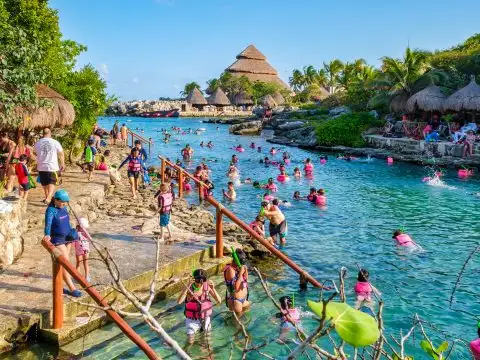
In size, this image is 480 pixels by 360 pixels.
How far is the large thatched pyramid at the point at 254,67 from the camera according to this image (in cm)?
9775

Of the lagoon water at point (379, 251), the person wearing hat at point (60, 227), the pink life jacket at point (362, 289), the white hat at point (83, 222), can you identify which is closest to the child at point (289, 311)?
the lagoon water at point (379, 251)

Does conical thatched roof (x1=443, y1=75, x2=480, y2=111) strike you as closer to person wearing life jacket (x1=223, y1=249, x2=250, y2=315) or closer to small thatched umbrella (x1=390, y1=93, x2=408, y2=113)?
small thatched umbrella (x1=390, y1=93, x2=408, y2=113)

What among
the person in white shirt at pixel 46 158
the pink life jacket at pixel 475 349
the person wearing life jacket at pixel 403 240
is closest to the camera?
the pink life jacket at pixel 475 349

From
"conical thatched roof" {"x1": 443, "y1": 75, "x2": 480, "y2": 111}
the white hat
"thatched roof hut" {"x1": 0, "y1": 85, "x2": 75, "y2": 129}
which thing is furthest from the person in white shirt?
"conical thatched roof" {"x1": 443, "y1": 75, "x2": 480, "y2": 111}

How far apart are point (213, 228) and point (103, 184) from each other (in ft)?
A: 14.9

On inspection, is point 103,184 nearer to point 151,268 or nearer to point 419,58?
point 151,268

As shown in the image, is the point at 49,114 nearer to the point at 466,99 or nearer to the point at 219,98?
the point at 466,99

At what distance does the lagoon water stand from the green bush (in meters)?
11.5

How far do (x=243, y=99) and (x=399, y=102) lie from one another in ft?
194

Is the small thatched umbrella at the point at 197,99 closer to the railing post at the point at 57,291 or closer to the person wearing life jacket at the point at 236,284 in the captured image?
the person wearing life jacket at the point at 236,284

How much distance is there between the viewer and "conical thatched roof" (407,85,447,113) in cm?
3388

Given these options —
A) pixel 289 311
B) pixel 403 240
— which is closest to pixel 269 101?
pixel 403 240

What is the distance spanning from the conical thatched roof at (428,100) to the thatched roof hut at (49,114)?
82.6ft

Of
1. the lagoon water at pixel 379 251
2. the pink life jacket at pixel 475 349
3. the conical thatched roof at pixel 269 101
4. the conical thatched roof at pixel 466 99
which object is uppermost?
the conical thatched roof at pixel 269 101
